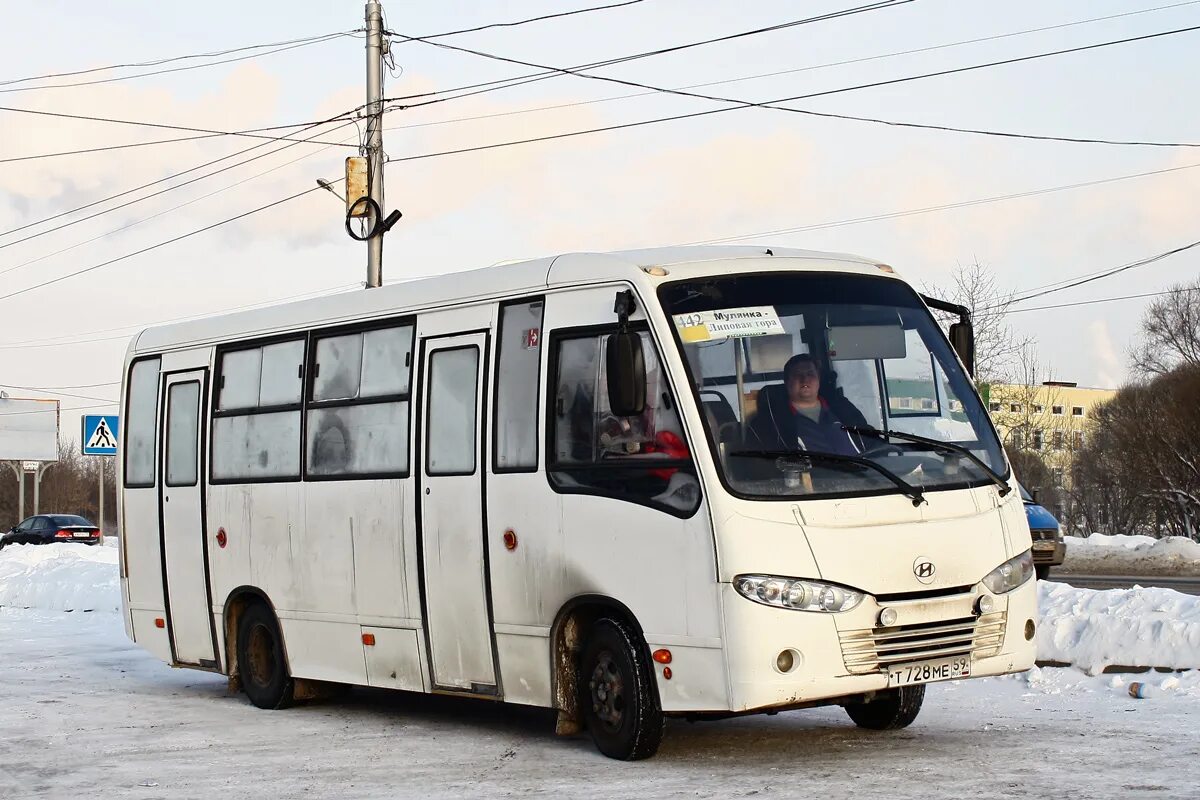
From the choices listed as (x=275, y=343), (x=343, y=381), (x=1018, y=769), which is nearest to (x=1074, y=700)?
(x=1018, y=769)

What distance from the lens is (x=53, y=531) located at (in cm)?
5309

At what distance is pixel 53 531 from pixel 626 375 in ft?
156

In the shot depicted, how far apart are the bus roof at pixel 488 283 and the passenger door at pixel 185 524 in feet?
1.61

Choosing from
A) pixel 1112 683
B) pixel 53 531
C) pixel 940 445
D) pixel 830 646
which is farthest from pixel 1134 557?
pixel 53 531

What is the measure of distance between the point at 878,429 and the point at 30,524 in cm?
4927

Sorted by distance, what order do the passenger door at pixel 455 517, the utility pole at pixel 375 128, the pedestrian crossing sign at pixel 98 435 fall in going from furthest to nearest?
the pedestrian crossing sign at pixel 98 435 → the utility pole at pixel 375 128 → the passenger door at pixel 455 517

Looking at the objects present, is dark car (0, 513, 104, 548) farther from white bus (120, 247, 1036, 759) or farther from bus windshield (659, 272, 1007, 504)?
bus windshield (659, 272, 1007, 504)

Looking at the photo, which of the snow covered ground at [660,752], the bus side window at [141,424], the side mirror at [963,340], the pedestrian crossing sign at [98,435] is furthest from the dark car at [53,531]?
the side mirror at [963,340]

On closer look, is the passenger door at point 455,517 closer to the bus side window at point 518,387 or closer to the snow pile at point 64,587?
the bus side window at point 518,387

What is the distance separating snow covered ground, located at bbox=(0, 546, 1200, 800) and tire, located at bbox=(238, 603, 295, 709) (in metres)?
0.15

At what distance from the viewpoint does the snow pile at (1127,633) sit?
11.9 metres

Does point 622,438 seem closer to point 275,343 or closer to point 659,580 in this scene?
point 659,580

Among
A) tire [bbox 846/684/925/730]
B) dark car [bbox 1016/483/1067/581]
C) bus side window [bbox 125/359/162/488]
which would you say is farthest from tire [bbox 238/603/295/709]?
dark car [bbox 1016/483/1067/581]

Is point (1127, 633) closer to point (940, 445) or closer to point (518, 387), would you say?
point (940, 445)
